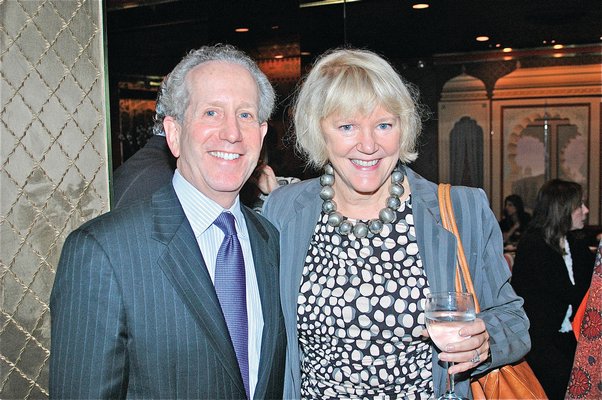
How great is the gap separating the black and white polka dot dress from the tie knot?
1.25ft

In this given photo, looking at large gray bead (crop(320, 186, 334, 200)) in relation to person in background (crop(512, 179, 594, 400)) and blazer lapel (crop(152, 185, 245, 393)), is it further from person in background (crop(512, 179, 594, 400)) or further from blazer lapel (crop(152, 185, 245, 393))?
person in background (crop(512, 179, 594, 400))

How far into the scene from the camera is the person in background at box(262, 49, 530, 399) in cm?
194

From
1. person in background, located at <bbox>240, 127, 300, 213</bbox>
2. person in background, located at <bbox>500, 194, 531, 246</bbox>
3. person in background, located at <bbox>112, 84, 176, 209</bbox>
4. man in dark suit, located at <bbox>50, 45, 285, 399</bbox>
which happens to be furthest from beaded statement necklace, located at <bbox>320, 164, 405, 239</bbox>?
person in background, located at <bbox>500, 194, 531, 246</bbox>

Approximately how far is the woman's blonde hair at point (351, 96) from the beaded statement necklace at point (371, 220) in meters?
0.10

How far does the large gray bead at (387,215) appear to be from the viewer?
2061 mm

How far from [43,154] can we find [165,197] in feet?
2.21

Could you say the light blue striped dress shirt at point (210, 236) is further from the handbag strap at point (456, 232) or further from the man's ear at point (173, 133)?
the handbag strap at point (456, 232)

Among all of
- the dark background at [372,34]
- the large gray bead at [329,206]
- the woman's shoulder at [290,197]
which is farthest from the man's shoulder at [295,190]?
the dark background at [372,34]

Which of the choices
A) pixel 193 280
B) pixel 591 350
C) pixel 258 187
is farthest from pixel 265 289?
pixel 258 187

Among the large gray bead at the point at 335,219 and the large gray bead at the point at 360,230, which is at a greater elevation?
the large gray bead at the point at 335,219

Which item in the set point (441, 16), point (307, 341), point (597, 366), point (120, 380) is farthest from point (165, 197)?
point (441, 16)

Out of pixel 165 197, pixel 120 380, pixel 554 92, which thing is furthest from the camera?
pixel 554 92

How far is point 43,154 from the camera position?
2160 millimetres

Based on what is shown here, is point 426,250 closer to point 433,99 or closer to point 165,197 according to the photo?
point 165,197
